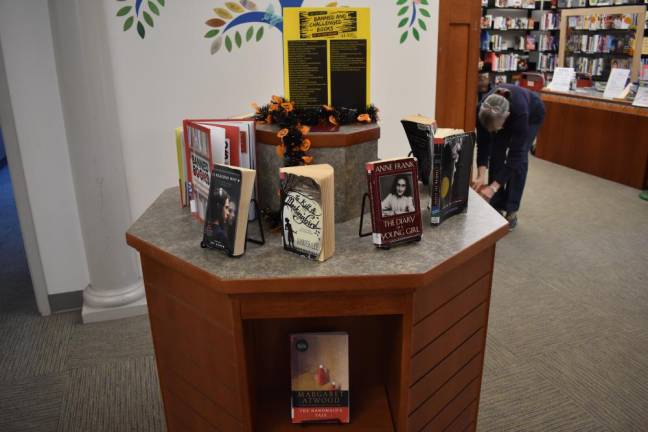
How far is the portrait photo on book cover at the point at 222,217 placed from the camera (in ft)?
4.70

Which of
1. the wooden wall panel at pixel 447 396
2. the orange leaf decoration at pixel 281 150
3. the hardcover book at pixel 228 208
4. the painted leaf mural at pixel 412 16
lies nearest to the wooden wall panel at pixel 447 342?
the wooden wall panel at pixel 447 396

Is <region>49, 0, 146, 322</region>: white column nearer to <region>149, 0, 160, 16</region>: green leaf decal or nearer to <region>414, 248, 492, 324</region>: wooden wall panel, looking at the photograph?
<region>149, 0, 160, 16</region>: green leaf decal

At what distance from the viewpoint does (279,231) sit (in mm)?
1645

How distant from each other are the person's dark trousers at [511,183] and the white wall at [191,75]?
4.87 feet

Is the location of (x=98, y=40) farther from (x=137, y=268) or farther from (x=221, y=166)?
(x=221, y=166)

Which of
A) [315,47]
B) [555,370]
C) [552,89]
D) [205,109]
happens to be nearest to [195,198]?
[315,47]

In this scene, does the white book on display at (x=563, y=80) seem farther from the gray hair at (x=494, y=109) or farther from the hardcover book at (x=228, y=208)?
the hardcover book at (x=228, y=208)

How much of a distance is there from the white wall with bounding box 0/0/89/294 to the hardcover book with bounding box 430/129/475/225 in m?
Result: 2.30

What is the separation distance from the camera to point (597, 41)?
8531 millimetres

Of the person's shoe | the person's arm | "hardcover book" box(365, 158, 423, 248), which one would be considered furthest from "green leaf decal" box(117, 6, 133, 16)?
the person's shoe

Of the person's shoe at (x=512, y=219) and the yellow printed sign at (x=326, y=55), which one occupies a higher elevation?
the yellow printed sign at (x=326, y=55)

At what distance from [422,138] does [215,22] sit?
1.70 meters

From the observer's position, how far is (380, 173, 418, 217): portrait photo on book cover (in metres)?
1.46

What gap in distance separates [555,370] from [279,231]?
6.00 ft
